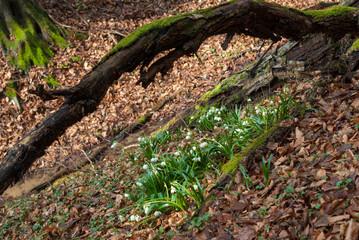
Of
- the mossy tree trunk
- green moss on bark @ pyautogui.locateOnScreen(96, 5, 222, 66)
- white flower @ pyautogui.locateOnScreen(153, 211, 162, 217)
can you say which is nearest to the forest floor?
white flower @ pyautogui.locateOnScreen(153, 211, 162, 217)

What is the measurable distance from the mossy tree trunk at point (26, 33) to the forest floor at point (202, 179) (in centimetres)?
35

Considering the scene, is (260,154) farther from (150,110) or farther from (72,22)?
(72,22)

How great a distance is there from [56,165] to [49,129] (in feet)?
16.8

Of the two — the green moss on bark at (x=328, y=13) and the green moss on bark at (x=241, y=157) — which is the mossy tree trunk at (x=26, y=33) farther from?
the green moss on bark at (x=328, y=13)

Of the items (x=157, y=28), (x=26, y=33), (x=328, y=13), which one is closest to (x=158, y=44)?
(x=157, y=28)

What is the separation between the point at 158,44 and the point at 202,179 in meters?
1.96

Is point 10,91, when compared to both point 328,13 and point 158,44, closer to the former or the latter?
point 158,44

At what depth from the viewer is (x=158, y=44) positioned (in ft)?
10.7

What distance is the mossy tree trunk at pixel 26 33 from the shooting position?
9.39 m

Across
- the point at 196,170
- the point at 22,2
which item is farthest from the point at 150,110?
the point at 22,2

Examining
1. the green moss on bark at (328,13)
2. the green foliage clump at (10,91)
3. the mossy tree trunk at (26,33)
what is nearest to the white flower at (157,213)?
the green moss on bark at (328,13)

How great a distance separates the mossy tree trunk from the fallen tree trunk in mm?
7497

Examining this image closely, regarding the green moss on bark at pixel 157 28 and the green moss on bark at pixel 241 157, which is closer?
the green moss on bark at pixel 157 28

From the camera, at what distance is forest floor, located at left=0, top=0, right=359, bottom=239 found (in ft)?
8.29
